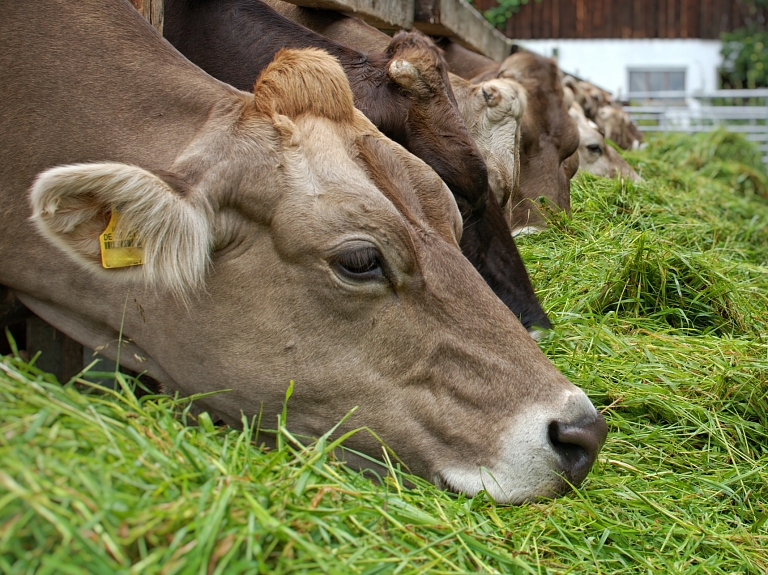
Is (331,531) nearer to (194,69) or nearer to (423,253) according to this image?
(423,253)

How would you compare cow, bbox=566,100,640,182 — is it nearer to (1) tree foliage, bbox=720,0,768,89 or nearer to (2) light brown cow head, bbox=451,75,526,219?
(2) light brown cow head, bbox=451,75,526,219

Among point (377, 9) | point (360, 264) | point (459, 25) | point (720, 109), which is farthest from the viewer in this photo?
point (720, 109)

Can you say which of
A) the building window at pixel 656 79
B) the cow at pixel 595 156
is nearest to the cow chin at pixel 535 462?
the cow at pixel 595 156

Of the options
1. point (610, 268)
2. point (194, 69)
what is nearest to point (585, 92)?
point (610, 268)

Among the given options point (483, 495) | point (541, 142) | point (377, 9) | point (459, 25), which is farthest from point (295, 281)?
point (459, 25)

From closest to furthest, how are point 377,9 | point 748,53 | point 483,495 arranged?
1. point 483,495
2. point 377,9
3. point 748,53

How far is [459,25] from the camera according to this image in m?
7.35

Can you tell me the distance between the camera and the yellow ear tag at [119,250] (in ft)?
8.64

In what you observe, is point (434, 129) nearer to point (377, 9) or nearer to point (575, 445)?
point (377, 9)

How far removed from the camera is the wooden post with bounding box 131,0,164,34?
3.73 metres

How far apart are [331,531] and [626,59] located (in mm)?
25915

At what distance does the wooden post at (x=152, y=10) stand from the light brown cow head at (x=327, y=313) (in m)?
1.24

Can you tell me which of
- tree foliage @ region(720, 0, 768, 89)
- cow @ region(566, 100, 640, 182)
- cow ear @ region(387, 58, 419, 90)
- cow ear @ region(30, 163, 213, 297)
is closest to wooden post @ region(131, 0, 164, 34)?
cow ear @ region(387, 58, 419, 90)

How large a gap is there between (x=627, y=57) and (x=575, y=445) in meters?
25.0
